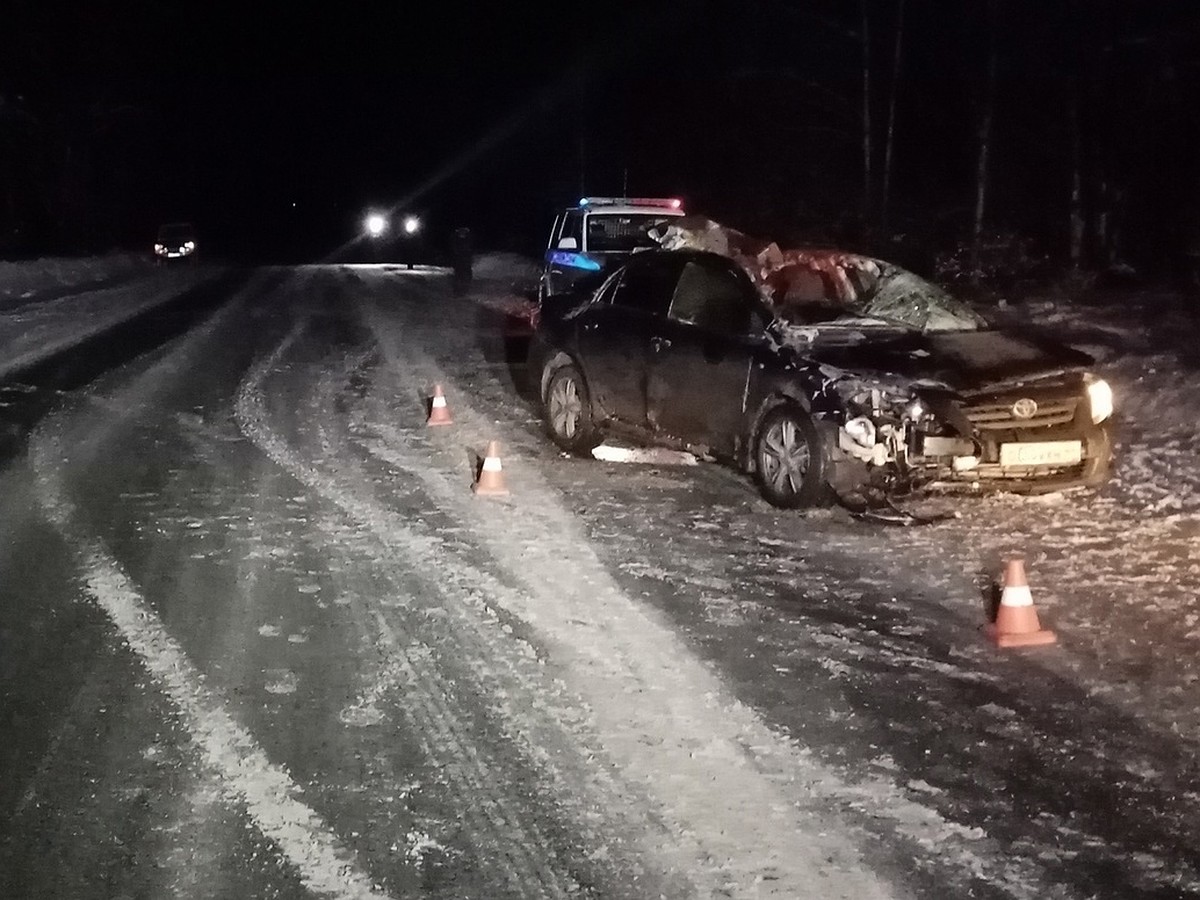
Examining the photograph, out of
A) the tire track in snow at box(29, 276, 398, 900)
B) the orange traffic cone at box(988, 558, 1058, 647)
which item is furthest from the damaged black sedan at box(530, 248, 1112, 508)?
the tire track in snow at box(29, 276, 398, 900)

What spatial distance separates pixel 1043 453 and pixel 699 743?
13.9ft

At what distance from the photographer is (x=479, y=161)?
77.4 metres

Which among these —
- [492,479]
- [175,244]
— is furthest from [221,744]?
[175,244]

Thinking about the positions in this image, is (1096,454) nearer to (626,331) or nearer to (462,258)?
(626,331)

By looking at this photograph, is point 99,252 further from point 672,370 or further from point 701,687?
point 701,687

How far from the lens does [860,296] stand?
1011cm

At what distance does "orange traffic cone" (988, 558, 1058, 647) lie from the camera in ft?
20.6

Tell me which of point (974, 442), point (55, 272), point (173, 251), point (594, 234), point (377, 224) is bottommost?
point (55, 272)

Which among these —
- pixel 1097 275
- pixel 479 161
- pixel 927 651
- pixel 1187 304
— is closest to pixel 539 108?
pixel 479 161

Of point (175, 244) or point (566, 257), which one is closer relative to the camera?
point (566, 257)

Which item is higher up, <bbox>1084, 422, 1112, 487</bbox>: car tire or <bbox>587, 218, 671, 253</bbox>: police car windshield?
<bbox>587, 218, 671, 253</bbox>: police car windshield

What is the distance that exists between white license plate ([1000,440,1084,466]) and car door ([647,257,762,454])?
1818 mm

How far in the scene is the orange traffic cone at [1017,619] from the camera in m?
6.29

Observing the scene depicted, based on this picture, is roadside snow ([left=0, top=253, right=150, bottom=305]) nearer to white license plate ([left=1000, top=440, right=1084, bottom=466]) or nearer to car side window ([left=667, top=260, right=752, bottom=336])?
car side window ([left=667, top=260, right=752, bottom=336])
